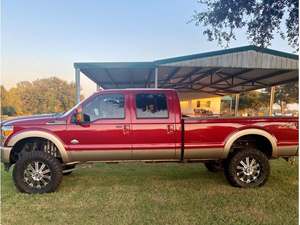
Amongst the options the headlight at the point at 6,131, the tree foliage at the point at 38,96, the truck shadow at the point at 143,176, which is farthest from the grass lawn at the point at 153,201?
the tree foliage at the point at 38,96

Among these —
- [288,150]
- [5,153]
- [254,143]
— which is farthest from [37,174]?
[288,150]

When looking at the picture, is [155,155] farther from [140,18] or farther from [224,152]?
[140,18]

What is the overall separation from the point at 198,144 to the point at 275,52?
18.9ft

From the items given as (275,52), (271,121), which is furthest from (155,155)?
(275,52)

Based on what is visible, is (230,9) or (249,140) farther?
(230,9)

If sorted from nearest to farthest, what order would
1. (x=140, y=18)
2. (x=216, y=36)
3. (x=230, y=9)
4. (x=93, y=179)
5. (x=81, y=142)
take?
(x=81, y=142) < (x=93, y=179) < (x=230, y=9) < (x=216, y=36) < (x=140, y=18)

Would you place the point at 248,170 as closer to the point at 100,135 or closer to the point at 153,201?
the point at 153,201

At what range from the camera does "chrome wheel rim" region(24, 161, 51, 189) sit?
453 cm

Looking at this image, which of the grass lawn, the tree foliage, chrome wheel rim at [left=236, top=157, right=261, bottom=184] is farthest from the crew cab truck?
the tree foliage

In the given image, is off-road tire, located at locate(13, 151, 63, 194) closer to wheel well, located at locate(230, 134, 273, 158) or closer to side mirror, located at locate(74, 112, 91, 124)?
side mirror, located at locate(74, 112, 91, 124)

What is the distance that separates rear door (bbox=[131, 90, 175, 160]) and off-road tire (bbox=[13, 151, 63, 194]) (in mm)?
1504

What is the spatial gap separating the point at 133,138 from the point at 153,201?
4.02 feet

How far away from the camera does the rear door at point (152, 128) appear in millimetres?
4684

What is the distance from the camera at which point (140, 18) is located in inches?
497
